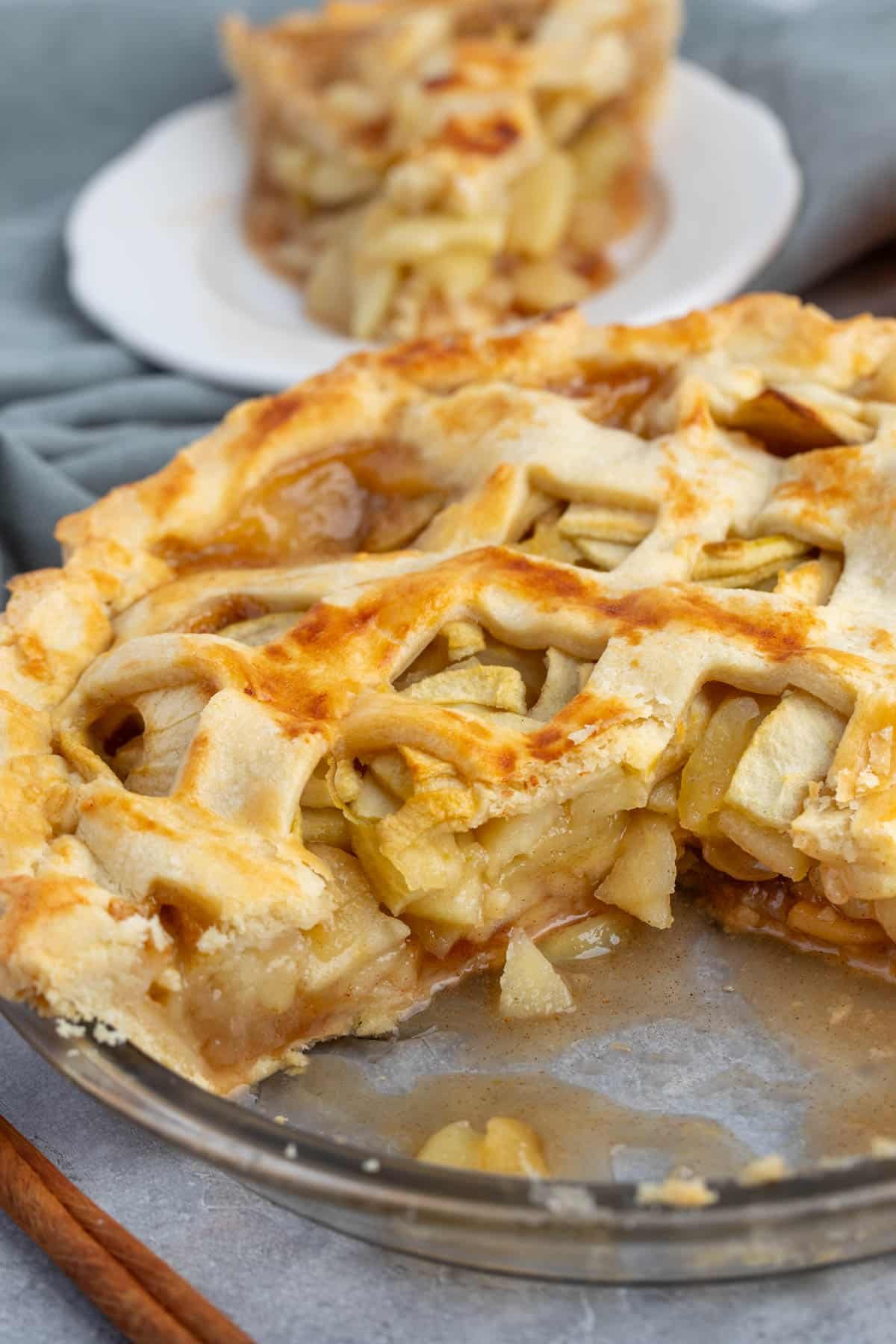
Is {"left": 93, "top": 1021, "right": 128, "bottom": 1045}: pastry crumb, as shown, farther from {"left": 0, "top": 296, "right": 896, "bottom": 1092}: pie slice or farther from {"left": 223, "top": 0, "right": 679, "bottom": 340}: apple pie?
{"left": 223, "top": 0, "right": 679, "bottom": 340}: apple pie

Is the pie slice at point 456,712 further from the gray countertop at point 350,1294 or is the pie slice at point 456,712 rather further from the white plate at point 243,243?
the white plate at point 243,243

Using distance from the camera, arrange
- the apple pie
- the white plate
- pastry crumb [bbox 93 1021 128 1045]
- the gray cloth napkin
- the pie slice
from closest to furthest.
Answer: pastry crumb [bbox 93 1021 128 1045]
the pie slice
the gray cloth napkin
the white plate
the apple pie

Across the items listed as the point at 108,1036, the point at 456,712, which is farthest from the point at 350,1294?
the point at 456,712

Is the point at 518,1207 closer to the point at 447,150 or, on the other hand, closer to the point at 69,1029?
the point at 69,1029

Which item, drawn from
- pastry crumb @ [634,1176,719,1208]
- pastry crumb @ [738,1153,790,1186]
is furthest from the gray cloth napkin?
pastry crumb @ [634,1176,719,1208]

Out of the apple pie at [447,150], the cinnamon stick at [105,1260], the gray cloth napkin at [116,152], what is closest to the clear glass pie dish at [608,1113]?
the cinnamon stick at [105,1260]

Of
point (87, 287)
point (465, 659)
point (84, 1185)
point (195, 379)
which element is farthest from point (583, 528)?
point (87, 287)
